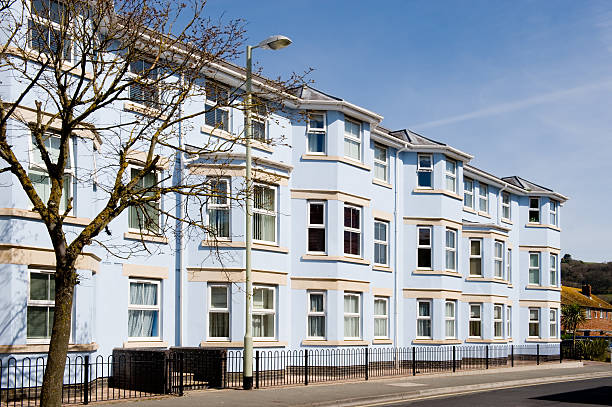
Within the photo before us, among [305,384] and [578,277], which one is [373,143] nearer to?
[305,384]

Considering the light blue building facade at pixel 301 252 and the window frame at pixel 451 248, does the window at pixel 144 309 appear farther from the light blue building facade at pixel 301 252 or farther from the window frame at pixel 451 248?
the window frame at pixel 451 248

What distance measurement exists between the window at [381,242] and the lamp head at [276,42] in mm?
12696

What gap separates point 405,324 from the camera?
1228 inches

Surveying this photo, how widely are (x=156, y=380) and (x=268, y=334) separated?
623 centimetres

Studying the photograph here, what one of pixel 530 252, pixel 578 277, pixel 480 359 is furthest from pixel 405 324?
pixel 578 277

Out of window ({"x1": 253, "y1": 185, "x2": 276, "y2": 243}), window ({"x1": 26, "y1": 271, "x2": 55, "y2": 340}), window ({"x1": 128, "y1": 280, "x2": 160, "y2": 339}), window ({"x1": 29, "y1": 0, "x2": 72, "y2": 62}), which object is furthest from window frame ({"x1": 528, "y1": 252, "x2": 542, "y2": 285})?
window ({"x1": 26, "y1": 271, "x2": 55, "y2": 340})

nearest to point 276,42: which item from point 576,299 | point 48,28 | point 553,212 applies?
point 48,28

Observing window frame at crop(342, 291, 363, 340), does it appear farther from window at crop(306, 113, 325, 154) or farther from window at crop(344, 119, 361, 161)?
window at crop(306, 113, 325, 154)

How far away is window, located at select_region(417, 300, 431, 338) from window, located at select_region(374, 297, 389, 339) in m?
1.93

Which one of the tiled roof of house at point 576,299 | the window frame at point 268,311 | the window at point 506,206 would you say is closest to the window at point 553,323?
the window at point 506,206

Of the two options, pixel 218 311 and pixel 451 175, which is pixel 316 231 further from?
pixel 451 175

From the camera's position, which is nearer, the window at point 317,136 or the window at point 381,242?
the window at point 317,136

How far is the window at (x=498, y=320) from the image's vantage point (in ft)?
117

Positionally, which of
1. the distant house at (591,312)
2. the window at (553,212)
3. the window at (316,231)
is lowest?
the distant house at (591,312)
